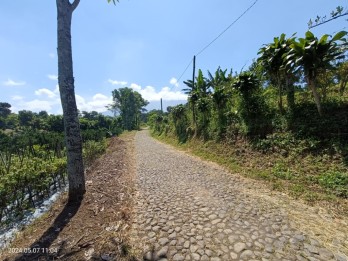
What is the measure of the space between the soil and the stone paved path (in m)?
0.30

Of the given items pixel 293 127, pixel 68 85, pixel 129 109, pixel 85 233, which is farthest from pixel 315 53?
pixel 129 109

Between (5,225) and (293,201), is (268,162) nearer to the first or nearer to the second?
(293,201)

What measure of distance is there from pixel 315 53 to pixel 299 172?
3891 millimetres

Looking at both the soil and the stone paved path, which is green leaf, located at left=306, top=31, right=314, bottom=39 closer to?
the stone paved path

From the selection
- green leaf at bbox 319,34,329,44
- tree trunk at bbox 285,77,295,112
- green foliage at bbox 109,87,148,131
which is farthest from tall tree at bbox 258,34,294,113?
green foliage at bbox 109,87,148,131

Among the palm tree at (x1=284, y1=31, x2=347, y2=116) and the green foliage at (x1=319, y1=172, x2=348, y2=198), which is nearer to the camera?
the green foliage at (x1=319, y1=172, x2=348, y2=198)

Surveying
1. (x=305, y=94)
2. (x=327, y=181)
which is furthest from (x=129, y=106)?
(x=327, y=181)

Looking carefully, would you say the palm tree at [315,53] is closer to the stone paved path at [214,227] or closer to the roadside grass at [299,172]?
the roadside grass at [299,172]

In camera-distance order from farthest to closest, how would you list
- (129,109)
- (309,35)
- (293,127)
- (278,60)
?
(129,109)
(278,60)
(293,127)
(309,35)

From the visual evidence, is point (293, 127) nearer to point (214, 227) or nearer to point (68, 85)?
point (214, 227)

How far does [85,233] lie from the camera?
3771 mm

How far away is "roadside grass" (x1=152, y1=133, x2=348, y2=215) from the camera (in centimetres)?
465

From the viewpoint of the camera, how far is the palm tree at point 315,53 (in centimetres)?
659

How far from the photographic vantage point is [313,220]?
12.6 ft
